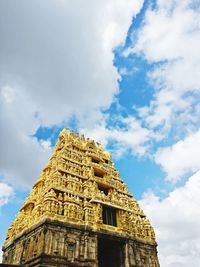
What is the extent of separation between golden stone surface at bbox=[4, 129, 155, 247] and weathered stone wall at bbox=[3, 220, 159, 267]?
72cm

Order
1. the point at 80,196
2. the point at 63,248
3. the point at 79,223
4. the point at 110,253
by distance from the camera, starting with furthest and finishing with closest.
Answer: the point at 110,253, the point at 80,196, the point at 79,223, the point at 63,248

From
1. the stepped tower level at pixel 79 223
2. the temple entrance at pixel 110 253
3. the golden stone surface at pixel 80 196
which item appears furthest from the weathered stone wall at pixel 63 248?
the golden stone surface at pixel 80 196

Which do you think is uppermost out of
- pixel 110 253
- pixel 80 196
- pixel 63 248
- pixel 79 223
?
pixel 80 196

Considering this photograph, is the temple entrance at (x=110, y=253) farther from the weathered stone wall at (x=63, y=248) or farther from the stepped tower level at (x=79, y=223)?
the weathered stone wall at (x=63, y=248)

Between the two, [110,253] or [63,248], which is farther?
[110,253]

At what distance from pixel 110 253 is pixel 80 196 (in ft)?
24.1

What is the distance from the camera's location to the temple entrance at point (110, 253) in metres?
25.5

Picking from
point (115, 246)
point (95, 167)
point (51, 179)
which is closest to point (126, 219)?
point (115, 246)

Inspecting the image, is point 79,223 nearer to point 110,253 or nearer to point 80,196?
point 80,196

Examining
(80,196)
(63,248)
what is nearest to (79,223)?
(63,248)

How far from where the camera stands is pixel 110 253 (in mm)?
27219

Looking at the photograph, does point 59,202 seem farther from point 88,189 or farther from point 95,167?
point 95,167

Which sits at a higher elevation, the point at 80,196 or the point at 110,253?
the point at 80,196

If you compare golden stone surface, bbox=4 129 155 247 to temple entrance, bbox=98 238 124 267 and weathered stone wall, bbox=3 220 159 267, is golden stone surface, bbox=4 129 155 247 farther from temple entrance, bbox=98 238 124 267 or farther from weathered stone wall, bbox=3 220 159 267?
temple entrance, bbox=98 238 124 267
